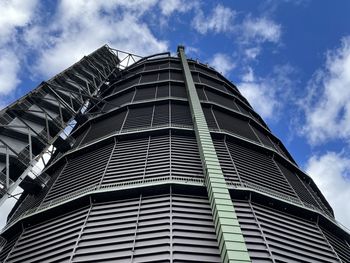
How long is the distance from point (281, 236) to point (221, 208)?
166 centimetres

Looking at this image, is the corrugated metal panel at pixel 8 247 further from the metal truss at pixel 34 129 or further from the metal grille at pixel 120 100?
the metal grille at pixel 120 100

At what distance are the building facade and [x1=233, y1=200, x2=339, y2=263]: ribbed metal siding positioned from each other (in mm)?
29

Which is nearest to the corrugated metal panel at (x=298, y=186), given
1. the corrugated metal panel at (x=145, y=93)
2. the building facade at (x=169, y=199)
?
the building facade at (x=169, y=199)

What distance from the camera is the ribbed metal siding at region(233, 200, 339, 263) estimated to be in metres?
7.38

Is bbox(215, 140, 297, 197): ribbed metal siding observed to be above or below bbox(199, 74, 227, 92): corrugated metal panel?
below

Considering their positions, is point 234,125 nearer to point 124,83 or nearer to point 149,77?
point 149,77

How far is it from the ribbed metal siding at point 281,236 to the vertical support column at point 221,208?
2.12 feet

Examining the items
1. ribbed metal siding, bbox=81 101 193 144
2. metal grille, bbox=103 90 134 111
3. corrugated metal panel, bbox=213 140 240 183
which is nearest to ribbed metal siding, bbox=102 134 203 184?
corrugated metal panel, bbox=213 140 240 183

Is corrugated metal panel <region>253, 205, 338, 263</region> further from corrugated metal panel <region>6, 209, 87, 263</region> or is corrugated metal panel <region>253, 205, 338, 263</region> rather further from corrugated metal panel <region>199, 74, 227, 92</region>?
corrugated metal panel <region>199, 74, 227, 92</region>

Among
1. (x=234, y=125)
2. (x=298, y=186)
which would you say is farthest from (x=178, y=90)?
(x=298, y=186)

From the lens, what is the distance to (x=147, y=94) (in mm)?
16281

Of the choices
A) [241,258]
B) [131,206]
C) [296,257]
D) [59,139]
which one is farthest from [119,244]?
[59,139]

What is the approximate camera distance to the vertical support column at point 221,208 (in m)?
6.35

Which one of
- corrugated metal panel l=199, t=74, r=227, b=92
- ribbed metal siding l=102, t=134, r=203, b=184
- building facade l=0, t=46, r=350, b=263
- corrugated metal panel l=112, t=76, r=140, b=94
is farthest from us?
corrugated metal panel l=199, t=74, r=227, b=92
